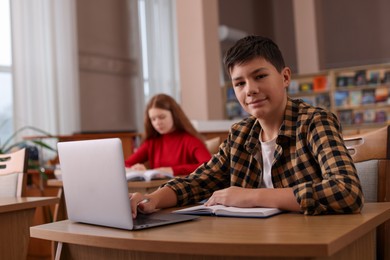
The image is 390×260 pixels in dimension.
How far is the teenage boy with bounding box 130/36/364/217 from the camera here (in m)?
1.46

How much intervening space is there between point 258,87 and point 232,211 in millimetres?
413

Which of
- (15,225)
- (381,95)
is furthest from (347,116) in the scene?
(15,225)

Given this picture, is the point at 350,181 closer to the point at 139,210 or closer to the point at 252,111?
the point at 252,111

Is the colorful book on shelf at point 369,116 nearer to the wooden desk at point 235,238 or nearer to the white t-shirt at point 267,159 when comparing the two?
the white t-shirt at point 267,159

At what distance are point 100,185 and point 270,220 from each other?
42 cm

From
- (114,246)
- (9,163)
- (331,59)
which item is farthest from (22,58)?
(331,59)

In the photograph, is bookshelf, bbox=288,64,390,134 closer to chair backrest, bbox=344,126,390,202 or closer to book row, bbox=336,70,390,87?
book row, bbox=336,70,390,87

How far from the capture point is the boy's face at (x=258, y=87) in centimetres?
171

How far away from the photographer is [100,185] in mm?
1399

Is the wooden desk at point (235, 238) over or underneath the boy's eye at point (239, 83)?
underneath

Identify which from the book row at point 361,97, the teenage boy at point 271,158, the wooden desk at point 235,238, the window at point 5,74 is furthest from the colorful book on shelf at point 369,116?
the wooden desk at point 235,238

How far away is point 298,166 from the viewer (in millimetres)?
1674

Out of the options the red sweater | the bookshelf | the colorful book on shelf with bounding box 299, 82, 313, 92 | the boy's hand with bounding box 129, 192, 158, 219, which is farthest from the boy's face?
the colorful book on shelf with bounding box 299, 82, 313, 92

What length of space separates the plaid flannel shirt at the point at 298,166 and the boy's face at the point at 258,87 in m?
0.07
